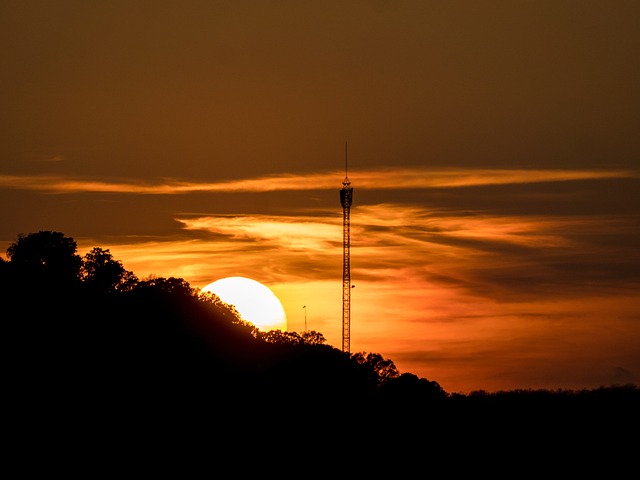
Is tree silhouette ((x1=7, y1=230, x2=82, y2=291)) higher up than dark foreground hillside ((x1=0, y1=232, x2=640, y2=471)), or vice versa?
tree silhouette ((x1=7, y1=230, x2=82, y2=291))

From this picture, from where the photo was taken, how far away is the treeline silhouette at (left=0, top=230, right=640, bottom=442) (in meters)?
137

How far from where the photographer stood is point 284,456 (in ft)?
447

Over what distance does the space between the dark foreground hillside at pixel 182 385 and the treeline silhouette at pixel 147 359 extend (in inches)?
8.0

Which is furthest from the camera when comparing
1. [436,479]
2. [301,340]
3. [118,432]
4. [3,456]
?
[301,340]

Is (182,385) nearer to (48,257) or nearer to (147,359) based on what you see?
(147,359)

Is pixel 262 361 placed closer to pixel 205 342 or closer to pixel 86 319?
pixel 205 342

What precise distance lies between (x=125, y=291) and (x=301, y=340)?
31414 mm

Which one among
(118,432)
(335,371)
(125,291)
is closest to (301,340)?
(335,371)

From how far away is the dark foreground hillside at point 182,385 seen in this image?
133 metres

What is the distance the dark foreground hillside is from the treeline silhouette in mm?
203

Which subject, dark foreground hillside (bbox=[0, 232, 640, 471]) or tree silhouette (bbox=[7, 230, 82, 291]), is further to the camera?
tree silhouette (bbox=[7, 230, 82, 291])

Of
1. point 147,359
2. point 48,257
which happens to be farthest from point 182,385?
point 48,257

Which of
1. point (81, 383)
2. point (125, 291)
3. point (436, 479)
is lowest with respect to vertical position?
point (436, 479)

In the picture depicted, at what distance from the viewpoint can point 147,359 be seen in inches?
5940
